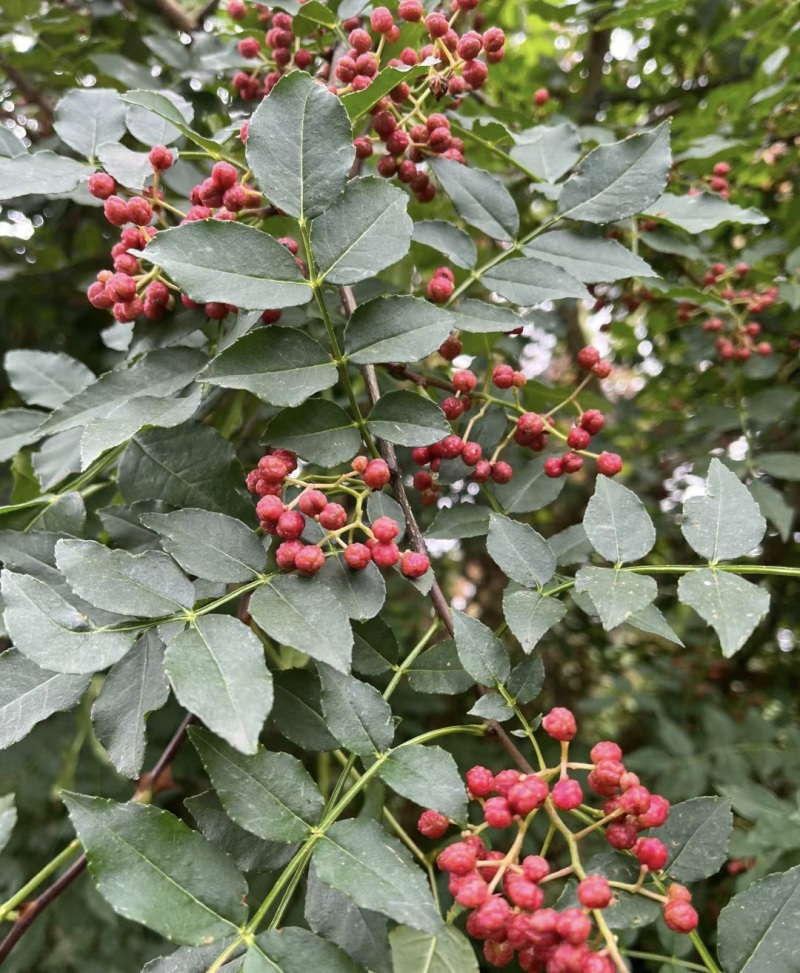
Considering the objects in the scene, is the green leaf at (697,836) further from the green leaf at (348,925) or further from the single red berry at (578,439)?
the single red berry at (578,439)

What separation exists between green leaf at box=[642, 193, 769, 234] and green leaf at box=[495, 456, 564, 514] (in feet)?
1.36

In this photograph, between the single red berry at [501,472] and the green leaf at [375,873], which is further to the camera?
the single red berry at [501,472]

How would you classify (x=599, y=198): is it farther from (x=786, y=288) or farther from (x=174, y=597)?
(x=174, y=597)

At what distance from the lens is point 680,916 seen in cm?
63

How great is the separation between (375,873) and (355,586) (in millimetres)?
254

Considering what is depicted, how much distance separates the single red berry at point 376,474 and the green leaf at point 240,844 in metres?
0.35

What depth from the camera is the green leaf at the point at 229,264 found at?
697 millimetres

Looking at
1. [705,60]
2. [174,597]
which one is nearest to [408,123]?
[174,597]

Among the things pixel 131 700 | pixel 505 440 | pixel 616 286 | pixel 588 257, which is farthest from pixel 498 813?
pixel 616 286

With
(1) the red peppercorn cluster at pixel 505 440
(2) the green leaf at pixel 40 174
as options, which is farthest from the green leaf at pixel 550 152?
(2) the green leaf at pixel 40 174

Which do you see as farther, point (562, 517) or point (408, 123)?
point (562, 517)

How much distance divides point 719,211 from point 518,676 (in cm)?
77

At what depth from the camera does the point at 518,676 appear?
0.76 meters

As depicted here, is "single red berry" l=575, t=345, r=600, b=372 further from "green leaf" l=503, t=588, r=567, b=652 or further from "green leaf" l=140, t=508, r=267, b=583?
"green leaf" l=140, t=508, r=267, b=583
